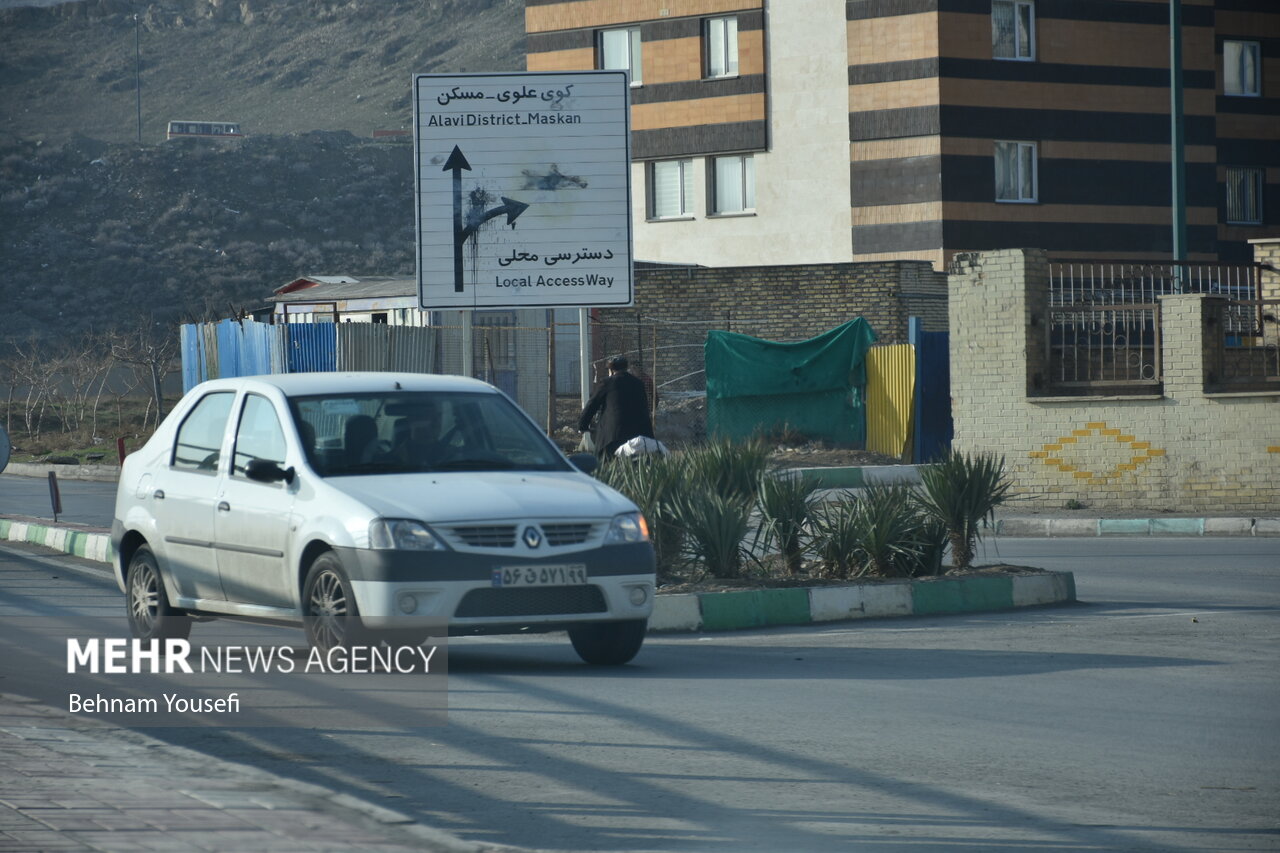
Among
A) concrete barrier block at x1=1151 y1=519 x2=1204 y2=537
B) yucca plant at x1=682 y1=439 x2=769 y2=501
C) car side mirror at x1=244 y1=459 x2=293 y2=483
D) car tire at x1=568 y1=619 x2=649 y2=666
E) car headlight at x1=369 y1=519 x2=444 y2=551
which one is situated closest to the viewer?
car headlight at x1=369 y1=519 x2=444 y2=551

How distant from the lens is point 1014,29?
40.6 m

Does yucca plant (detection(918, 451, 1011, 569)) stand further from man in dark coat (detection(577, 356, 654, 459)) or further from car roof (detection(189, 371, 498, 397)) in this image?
man in dark coat (detection(577, 356, 654, 459))

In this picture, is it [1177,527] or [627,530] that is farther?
[1177,527]

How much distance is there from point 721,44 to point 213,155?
65995 mm

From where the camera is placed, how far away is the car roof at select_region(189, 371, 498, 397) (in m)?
9.95

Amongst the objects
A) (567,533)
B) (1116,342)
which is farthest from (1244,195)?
(567,533)

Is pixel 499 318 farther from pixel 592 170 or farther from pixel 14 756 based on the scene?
pixel 14 756

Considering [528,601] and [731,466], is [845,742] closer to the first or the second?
[528,601]

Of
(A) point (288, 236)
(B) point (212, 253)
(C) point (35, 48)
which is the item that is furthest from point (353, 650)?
(C) point (35, 48)

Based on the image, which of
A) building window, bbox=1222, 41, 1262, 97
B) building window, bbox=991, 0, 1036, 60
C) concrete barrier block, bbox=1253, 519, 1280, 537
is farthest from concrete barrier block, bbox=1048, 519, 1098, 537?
building window, bbox=1222, 41, 1262, 97

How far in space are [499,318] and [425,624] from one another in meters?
28.5

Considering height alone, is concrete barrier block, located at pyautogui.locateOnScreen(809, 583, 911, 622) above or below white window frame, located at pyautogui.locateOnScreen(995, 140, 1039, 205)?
below

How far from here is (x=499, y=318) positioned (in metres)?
37.0

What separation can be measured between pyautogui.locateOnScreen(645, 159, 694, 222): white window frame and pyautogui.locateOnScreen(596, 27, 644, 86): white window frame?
2068 mm
